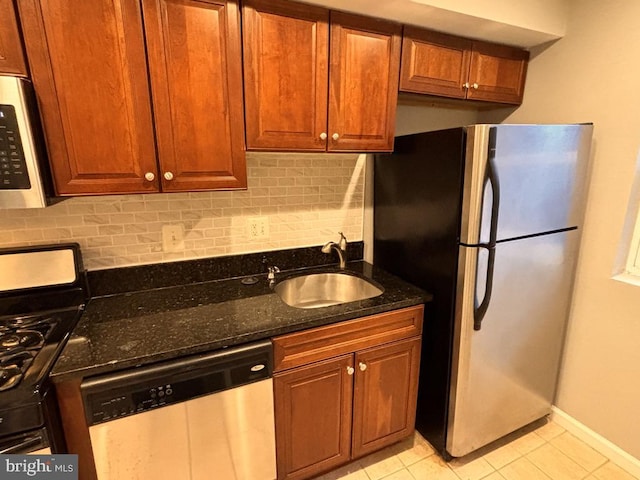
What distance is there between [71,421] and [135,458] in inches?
10.0

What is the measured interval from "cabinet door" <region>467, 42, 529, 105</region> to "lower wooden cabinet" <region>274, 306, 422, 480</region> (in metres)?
1.23

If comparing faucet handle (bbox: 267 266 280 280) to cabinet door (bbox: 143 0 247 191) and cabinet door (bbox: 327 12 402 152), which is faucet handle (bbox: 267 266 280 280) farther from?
cabinet door (bbox: 327 12 402 152)

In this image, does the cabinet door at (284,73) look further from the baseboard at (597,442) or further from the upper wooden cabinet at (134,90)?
the baseboard at (597,442)

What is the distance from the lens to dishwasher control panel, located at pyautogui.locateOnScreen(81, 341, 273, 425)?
3.53 feet

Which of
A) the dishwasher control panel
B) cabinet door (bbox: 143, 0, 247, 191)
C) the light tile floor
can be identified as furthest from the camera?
the light tile floor

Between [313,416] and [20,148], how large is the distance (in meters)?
1.46

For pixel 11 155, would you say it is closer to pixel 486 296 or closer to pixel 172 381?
pixel 172 381

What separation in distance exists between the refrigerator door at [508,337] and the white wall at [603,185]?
0.40 feet

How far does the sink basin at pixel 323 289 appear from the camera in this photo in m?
1.88

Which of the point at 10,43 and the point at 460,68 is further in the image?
the point at 460,68

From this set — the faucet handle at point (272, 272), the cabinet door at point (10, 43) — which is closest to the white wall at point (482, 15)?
the cabinet door at point (10, 43)

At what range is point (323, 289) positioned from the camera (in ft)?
6.51

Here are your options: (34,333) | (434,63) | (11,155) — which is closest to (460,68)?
(434,63)

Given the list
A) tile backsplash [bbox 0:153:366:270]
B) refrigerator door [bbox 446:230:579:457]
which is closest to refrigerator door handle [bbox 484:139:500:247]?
refrigerator door [bbox 446:230:579:457]
